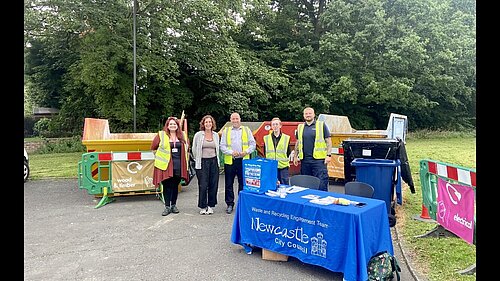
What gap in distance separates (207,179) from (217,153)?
19.2 inches

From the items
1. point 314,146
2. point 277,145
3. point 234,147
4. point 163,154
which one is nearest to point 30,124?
point 163,154

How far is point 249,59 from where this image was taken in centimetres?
1780

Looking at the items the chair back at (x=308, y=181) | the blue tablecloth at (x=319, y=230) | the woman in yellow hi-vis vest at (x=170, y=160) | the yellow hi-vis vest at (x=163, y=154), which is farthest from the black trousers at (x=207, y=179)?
the blue tablecloth at (x=319, y=230)

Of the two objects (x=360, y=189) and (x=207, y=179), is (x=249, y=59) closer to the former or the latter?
(x=207, y=179)

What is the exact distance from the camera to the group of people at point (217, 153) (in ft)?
20.4

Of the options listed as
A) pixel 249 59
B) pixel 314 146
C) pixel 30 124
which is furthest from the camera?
pixel 30 124

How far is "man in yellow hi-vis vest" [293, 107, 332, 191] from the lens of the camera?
6133mm

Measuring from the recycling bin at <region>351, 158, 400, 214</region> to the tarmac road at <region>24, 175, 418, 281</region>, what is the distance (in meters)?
1.20

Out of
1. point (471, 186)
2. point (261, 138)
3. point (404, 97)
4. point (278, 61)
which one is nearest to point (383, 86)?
point (404, 97)

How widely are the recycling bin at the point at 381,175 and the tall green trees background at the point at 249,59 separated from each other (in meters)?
9.37

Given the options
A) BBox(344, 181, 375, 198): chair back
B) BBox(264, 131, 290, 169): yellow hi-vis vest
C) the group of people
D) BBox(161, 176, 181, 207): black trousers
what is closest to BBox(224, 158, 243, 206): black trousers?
the group of people

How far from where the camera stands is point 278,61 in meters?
21.2

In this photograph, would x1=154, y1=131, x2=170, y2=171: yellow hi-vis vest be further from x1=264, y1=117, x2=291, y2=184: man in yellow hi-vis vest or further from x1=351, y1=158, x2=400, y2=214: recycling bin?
x1=351, y1=158, x2=400, y2=214: recycling bin

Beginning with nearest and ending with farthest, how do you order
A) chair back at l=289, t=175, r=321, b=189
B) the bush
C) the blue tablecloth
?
the blue tablecloth → chair back at l=289, t=175, r=321, b=189 → the bush
